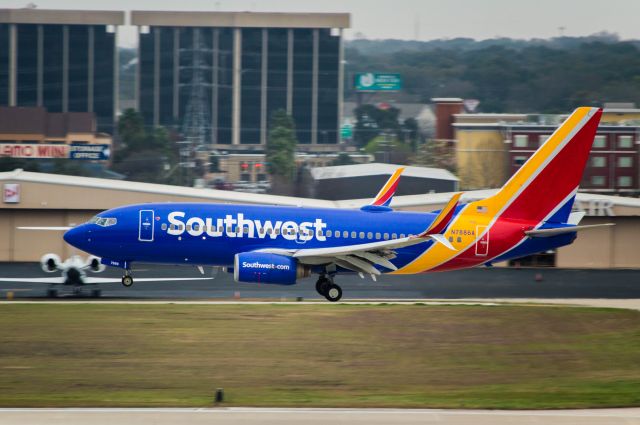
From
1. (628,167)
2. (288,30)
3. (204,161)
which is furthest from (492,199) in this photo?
(288,30)

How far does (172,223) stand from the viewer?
40.0 metres

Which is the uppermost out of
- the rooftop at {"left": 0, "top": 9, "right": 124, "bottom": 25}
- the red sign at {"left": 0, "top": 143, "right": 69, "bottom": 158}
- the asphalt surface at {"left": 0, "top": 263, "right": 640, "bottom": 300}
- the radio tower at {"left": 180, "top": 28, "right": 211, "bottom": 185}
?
the rooftop at {"left": 0, "top": 9, "right": 124, "bottom": 25}

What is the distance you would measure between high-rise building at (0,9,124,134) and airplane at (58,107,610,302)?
14476cm

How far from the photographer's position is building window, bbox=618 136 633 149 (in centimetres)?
9769

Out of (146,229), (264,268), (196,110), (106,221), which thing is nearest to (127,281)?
(146,229)

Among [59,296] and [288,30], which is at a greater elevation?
[288,30]

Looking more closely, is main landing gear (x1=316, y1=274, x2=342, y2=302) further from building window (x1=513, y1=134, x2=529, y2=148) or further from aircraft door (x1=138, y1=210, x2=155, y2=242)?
building window (x1=513, y1=134, x2=529, y2=148)

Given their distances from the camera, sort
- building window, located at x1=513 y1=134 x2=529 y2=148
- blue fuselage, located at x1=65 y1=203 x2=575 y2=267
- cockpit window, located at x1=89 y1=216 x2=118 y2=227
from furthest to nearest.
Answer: building window, located at x1=513 y1=134 x2=529 y2=148 < cockpit window, located at x1=89 y1=216 x2=118 y2=227 < blue fuselage, located at x1=65 y1=203 x2=575 y2=267

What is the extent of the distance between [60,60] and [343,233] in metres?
153

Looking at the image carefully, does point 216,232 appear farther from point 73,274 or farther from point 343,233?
point 73,274

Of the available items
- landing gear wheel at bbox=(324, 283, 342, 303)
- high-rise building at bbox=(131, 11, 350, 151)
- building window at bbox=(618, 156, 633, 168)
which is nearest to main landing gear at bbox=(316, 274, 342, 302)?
landing gear wheel at bbox=(324, 283, 342, 303)

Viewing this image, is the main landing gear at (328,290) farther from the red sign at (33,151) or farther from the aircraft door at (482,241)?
the red sign at (33,151)

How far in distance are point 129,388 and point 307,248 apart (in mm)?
16650

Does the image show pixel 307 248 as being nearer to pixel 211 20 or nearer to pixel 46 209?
pixel 46 209
